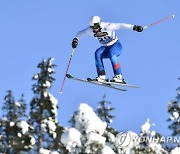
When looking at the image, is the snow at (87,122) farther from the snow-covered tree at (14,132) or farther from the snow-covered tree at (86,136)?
the snow-covered tree at (14,132)

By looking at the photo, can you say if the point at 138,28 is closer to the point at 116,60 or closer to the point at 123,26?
the point at 123,26

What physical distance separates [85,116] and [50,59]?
1271 cm

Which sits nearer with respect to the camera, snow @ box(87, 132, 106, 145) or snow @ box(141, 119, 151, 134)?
snow @ box(87, 132, 106, 145)

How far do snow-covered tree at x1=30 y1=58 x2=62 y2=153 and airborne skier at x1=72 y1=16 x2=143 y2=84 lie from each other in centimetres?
1027

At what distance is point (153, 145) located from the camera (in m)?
27.7

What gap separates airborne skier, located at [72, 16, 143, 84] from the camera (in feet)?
74.2

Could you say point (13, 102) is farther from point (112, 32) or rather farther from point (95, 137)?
point (112, 32)

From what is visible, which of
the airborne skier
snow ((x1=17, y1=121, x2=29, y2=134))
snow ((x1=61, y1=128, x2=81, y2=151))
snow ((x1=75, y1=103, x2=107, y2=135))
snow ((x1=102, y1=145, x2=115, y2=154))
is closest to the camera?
the airborne skier

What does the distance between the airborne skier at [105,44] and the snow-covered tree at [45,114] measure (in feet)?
33.7

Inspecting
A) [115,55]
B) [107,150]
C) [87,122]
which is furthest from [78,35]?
[107,150]

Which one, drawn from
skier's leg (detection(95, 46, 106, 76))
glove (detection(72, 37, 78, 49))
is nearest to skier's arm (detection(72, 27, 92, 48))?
glove (detection(72, 37, 78, 49))

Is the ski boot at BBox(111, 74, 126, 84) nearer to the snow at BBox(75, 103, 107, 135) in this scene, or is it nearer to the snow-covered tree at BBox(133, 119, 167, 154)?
the snow at BBox(75, 103, 107, 135)

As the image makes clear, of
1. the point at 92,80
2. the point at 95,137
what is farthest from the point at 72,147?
the point at 92,80

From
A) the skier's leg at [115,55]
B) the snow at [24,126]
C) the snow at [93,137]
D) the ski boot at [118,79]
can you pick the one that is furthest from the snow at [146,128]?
the snow at [24,126]
